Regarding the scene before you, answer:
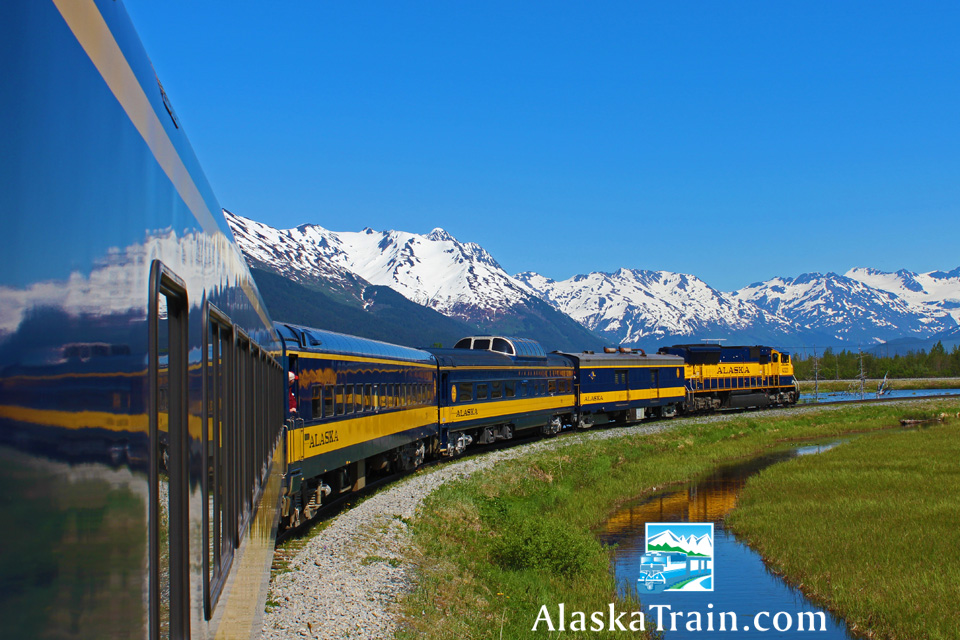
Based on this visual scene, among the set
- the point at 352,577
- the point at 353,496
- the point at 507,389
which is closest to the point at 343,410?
the point at 353,496

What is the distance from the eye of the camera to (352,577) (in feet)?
46.3

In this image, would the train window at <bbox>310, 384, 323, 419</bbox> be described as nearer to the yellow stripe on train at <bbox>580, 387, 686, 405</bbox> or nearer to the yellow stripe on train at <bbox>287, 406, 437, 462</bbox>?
the yellow stripe on train at <bbox>287, 406, 437, 462</bbox>

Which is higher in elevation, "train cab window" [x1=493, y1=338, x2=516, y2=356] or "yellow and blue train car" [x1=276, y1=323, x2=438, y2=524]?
"train cab window" [x1=493, y1=338, x2=516, y2=356]

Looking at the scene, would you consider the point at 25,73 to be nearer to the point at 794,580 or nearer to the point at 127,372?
the point at 127,372

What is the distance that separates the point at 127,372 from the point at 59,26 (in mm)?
807

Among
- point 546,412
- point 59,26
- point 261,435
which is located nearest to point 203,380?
point 59,26

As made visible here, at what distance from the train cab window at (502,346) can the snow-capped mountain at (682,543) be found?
1231 cm

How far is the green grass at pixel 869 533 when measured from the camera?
1661 cm

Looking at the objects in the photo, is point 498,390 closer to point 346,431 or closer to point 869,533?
point 869,533

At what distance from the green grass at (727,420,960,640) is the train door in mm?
15424

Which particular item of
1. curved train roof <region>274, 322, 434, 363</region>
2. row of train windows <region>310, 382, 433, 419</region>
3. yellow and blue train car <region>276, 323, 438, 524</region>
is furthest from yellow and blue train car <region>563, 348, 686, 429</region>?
curved train roof <region>274, 322, 434, 363</region>

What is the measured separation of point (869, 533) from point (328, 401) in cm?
1495

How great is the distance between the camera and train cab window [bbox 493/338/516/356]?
35719mm

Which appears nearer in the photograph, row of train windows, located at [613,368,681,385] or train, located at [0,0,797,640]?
train, located at [0,0,797,640]
